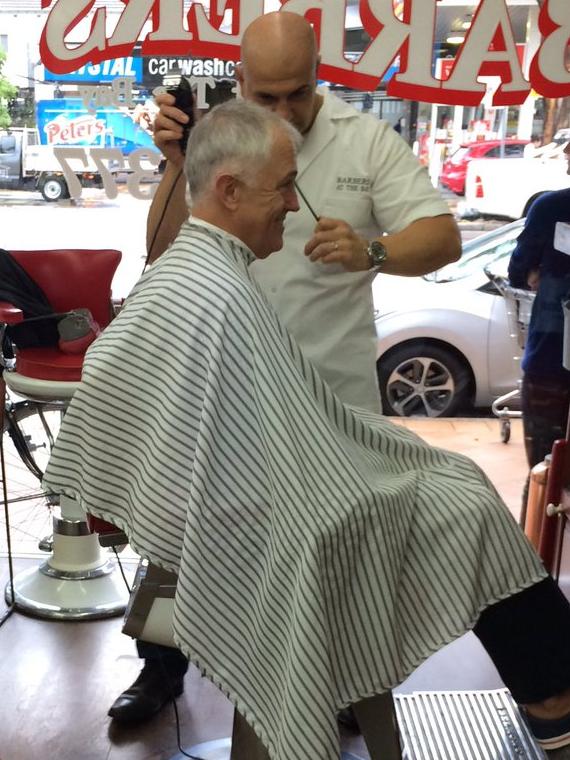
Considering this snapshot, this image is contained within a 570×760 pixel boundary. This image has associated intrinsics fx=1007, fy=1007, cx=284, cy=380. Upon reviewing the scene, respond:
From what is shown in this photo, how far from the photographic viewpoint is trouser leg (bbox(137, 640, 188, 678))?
2.14 metres

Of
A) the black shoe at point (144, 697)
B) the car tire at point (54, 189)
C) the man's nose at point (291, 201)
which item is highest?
the man's nose at point (291, 201)

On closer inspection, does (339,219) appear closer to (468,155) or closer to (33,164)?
(468,155)

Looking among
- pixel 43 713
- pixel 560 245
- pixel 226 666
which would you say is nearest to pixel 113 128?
pixel 560 245

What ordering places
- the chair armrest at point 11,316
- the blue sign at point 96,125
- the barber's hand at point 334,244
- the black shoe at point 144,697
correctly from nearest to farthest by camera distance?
the barber's hand at point 334,244
the black shoe at point 144,697
the chair armrest at point 11,316
the blue sign at point 96,125

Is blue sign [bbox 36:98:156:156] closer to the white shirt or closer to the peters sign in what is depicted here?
the peters sign

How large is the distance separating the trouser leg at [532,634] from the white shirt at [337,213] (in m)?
0.56

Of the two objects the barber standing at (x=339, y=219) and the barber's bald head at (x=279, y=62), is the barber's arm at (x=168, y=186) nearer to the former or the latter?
the barber standing at (x=339, y=219)

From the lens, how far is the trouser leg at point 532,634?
A: 1525 millimetres

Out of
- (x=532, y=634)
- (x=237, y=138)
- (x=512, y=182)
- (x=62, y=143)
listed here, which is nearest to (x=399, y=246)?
(x=237, y=138)

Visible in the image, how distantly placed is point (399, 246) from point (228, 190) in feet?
1.34

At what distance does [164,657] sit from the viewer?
2.17m

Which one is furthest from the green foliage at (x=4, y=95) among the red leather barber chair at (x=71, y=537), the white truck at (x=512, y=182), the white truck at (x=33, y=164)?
the white truck at (x=512, y=182)

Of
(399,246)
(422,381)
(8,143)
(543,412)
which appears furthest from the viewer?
(422,381)

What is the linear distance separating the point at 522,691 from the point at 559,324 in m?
1.46
